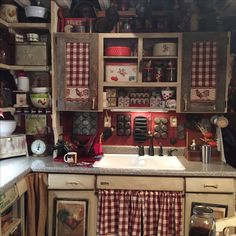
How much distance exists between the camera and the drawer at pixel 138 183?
2121 millimetres

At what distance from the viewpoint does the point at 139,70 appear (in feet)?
8.01

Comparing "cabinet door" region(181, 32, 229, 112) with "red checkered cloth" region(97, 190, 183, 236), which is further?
"cabinet door" region(181, 32, 229, 112)

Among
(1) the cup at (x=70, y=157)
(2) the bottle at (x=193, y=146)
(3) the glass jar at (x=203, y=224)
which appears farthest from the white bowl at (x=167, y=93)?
(3) the glass jar at (x=203, y=224)

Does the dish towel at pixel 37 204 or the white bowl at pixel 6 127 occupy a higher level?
the white bowl at pixel 6 127

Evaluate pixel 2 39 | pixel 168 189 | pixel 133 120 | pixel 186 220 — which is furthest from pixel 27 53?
pixel 186 220

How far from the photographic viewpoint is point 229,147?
8.43 feet

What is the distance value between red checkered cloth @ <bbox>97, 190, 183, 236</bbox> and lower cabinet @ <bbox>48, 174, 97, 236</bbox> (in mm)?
78

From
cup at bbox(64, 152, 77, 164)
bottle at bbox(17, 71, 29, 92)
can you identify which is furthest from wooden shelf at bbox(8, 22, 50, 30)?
cup at bbox(64, 152, 77, 164)

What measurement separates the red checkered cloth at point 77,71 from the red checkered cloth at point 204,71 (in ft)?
3.00

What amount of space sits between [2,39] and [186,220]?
6.92 ft

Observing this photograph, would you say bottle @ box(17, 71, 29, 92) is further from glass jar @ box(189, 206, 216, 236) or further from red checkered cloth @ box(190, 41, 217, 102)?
glass jar @ box(189, 206, 216, 236)

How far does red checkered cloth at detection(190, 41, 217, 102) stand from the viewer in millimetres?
2361

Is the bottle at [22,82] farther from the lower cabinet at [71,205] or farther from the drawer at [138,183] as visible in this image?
the drawer at [138,183]

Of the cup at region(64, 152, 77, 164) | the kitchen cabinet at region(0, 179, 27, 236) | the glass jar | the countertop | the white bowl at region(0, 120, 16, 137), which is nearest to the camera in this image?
the glass jar
